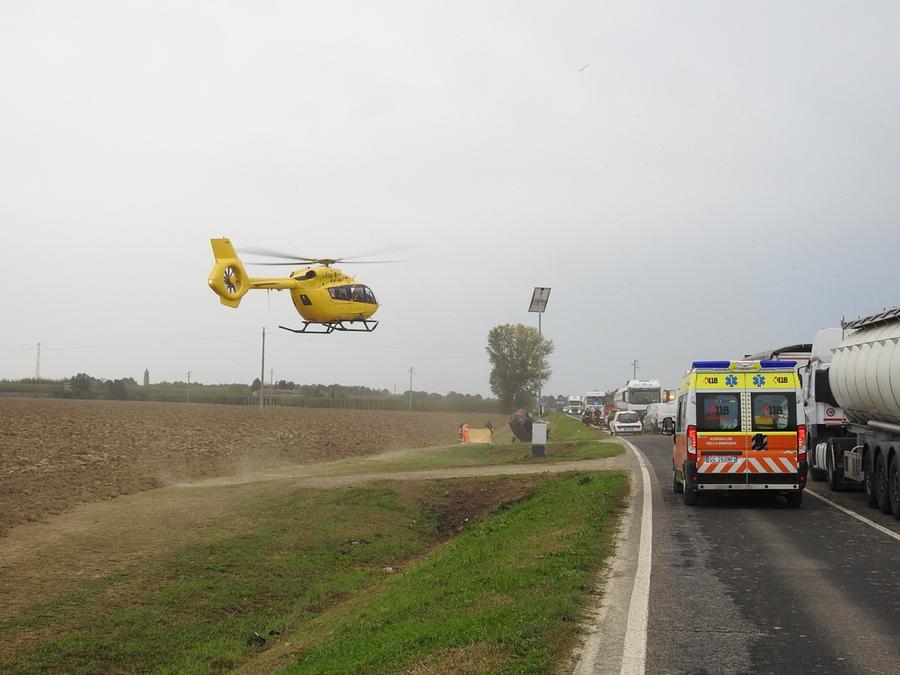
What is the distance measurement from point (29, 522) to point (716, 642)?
18.5 meters

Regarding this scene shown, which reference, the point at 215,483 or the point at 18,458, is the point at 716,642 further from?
the point at 18,458

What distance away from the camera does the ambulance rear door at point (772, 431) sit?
17.0m

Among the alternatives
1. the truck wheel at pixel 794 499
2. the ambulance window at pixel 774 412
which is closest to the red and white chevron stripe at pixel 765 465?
the ambulance window at pixel 774 412

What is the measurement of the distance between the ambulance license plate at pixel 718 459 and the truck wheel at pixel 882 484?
2699 millimetres

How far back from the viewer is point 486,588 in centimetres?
1066

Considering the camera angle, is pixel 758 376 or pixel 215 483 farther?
pixel 215 483

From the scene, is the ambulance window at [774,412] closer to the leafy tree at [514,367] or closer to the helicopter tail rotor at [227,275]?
the helicopter tail rotor at [227,275]

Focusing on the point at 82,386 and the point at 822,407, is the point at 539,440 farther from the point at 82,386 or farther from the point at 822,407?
the point at 82,386

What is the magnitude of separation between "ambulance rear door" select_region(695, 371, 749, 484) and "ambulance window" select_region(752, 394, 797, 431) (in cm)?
27

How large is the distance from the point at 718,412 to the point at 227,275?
1548 cm

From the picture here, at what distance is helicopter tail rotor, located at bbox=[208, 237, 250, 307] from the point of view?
1046 inches

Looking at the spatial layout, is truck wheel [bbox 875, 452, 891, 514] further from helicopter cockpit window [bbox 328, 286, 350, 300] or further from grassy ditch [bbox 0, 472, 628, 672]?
helicopter cockpit window [bbox 328, 286, 350, 300]

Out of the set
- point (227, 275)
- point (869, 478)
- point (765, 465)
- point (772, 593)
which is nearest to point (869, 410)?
point (869, 478)

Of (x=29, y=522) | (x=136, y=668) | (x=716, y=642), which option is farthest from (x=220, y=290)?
(x=716, y=642)
